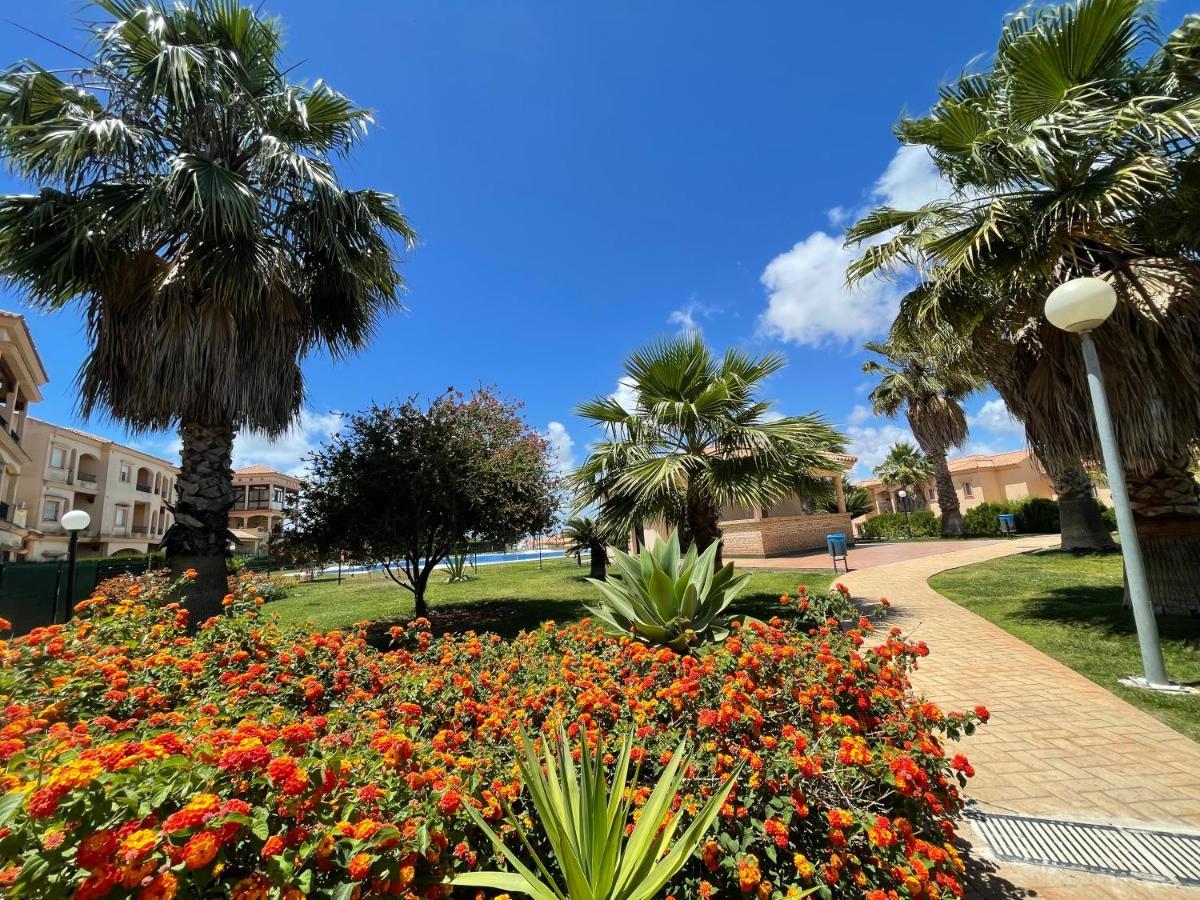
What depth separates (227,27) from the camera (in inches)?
271

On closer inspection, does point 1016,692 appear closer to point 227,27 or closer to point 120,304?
point 120,304

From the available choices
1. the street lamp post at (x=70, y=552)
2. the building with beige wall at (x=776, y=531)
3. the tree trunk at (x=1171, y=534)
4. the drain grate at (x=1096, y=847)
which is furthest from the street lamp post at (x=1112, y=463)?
the building with beige wall at (x=776, y=531)

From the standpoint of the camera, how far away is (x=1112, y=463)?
15.7 ft

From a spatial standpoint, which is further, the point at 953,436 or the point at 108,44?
the point at 953,436

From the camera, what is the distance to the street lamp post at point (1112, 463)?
4461mm

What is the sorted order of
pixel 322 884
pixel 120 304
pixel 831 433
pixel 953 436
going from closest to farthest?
pixel 322 884 → pixel 120 304 → pixel 831 433 → pixel 953 436

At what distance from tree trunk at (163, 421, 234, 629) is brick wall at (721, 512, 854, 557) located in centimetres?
1763

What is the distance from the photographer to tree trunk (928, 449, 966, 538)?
72.3 feet

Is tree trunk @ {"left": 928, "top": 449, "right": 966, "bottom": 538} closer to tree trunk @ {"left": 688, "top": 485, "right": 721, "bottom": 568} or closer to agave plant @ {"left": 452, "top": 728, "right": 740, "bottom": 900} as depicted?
tree trunk @ {"left": 688, "top": 485, "right": 721, "bottom": 568}

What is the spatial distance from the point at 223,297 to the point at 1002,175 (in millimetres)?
9955

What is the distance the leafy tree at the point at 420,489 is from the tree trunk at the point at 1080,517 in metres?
14.0

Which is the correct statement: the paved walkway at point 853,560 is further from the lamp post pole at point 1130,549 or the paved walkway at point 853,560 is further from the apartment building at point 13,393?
the apartment building at point 13,393

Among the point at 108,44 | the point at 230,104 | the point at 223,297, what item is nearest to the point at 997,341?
the point at 223,297

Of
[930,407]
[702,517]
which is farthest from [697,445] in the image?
[930,407]
